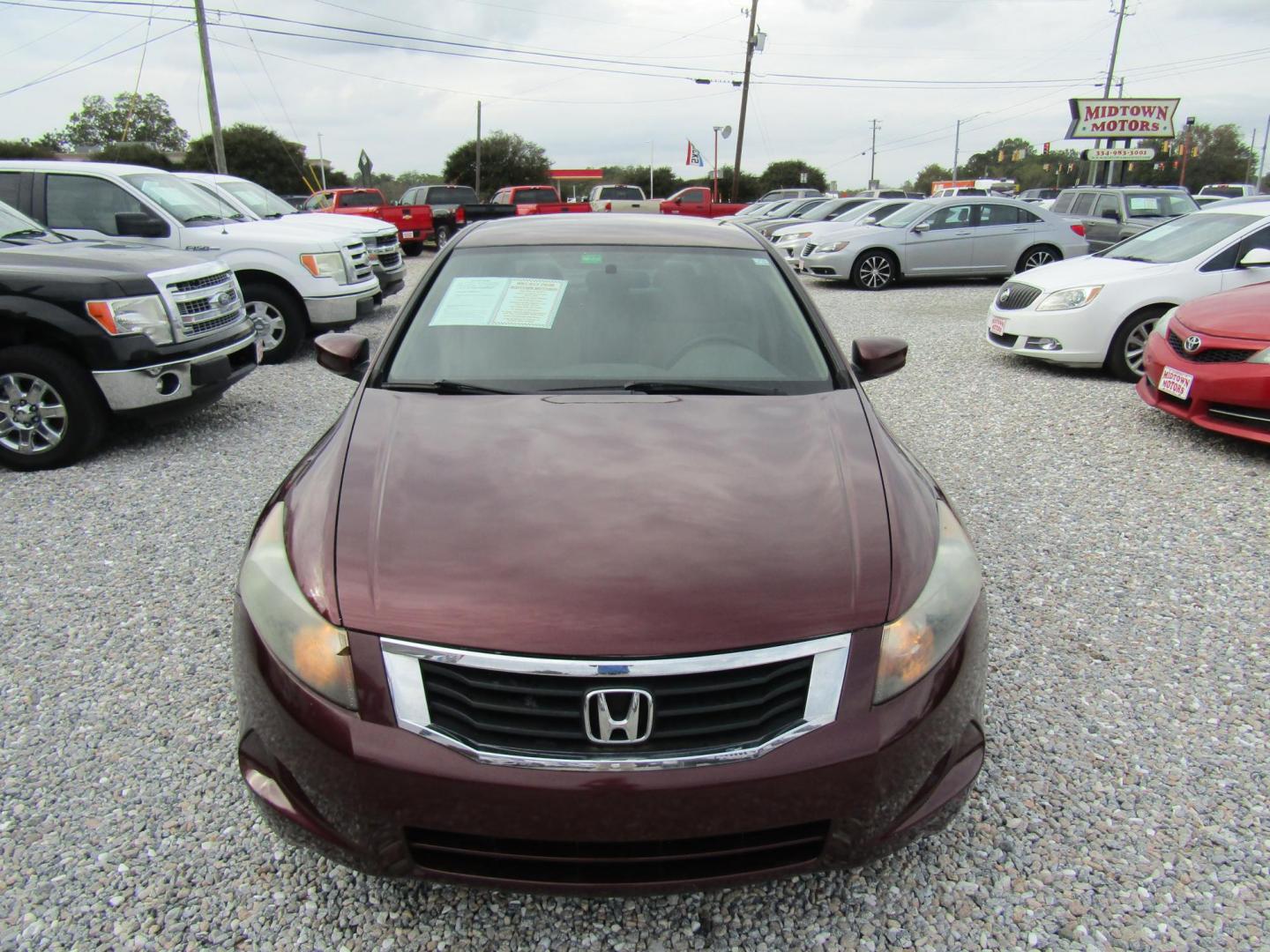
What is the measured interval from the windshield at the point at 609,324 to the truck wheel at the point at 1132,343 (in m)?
5.87

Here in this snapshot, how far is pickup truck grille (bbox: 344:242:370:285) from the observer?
30.0ft

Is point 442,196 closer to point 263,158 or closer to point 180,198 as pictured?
point 180,198

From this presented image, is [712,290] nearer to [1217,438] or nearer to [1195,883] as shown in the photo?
[1195,883]

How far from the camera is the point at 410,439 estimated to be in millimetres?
2365

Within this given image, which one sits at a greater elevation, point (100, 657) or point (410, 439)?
point (410, 439)

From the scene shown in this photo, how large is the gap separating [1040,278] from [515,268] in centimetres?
682

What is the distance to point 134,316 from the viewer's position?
17.5 feet

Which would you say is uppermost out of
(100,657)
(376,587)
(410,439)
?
(410,439)

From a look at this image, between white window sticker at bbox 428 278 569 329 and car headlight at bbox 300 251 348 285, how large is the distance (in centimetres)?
621

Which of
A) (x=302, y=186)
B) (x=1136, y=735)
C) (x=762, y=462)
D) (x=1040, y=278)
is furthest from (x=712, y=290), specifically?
(x=302, y=186)

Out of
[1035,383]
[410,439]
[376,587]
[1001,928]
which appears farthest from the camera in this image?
[1035,383]

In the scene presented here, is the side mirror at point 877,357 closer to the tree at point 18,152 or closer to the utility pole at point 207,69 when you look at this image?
the utility pole at point 207,69

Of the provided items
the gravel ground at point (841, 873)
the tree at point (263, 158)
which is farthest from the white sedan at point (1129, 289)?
the tree at point (263, 158)

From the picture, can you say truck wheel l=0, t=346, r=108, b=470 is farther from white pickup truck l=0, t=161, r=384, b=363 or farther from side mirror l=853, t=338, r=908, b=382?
side mirror l=853, t=338, r=908, b=382
